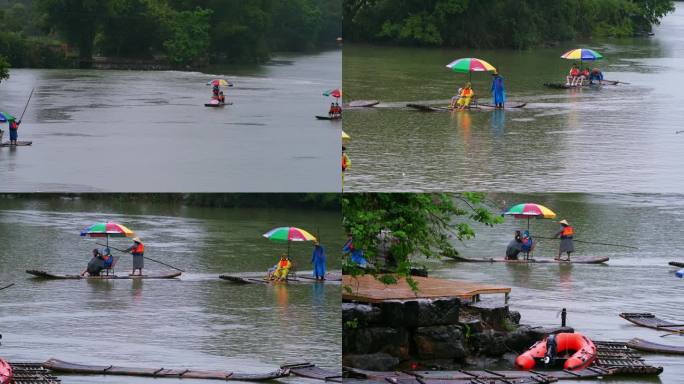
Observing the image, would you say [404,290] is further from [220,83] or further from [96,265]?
[96,265]

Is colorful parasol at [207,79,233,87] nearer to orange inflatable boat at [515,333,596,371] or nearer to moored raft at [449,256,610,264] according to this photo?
moored raft at [449,256,610,264]

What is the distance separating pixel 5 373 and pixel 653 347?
517 centimetres

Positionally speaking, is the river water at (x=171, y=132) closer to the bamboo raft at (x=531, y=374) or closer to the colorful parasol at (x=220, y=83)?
the colorful parasol at (x=220, y=83)

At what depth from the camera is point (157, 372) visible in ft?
40.4

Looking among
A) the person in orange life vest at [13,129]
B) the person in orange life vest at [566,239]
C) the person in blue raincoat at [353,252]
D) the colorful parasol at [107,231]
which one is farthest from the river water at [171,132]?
the person in orange life vest at [566,239]

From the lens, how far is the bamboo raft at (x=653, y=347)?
1320 cm

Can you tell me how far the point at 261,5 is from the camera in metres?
12.2

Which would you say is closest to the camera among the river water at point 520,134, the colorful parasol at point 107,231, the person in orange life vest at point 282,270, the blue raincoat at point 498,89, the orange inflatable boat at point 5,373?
the orange inflatable boat at point 5,373

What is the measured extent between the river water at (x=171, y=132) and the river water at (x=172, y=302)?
35.3 inches

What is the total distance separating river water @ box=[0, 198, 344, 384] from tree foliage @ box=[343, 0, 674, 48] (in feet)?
33.3

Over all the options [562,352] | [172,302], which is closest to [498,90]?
[172,302]

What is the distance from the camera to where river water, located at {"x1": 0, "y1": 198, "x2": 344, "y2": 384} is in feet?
44.4

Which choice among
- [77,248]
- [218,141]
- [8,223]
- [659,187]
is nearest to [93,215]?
[8,223]

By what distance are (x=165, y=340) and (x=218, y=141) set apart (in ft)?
11.9
